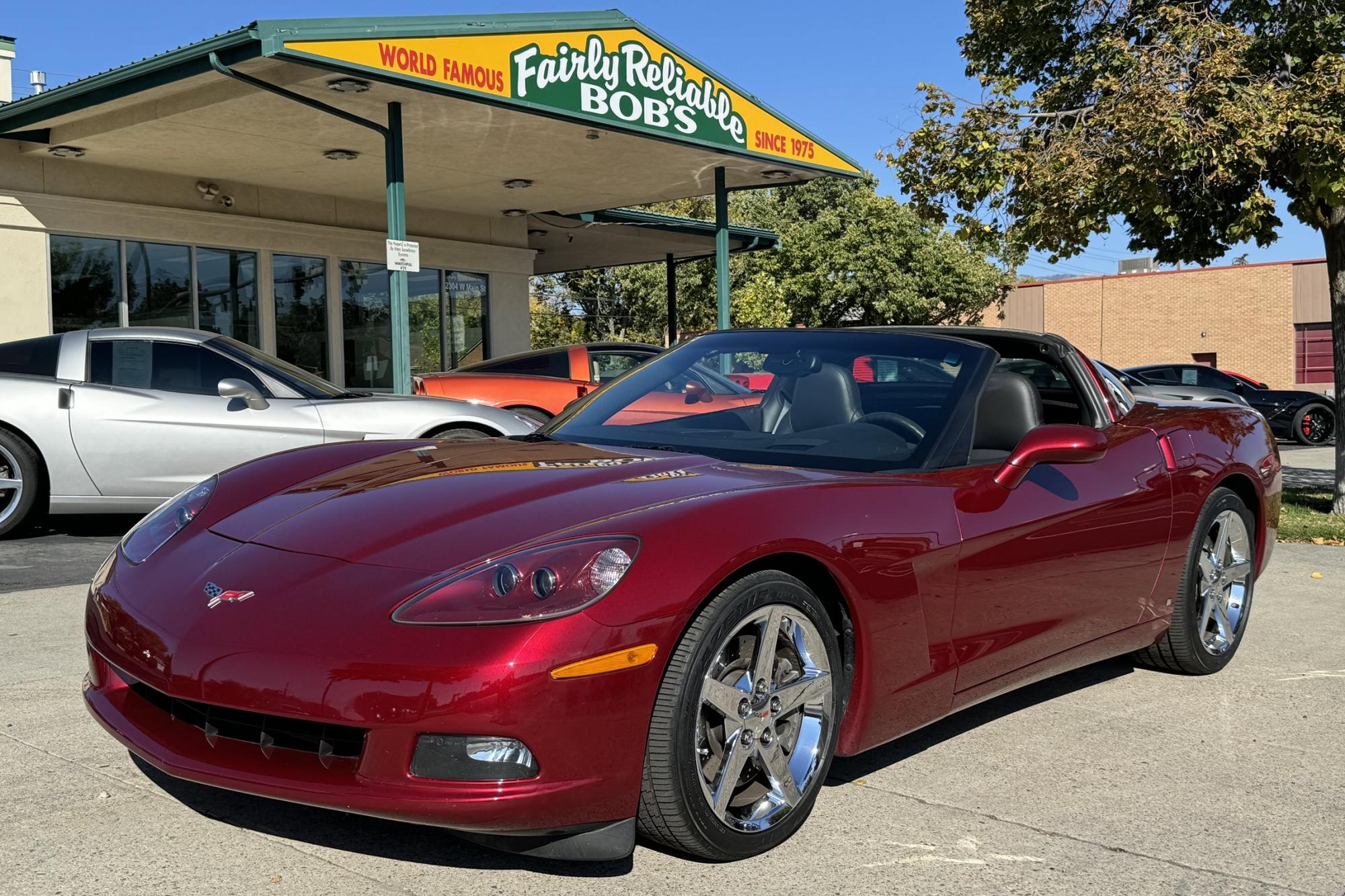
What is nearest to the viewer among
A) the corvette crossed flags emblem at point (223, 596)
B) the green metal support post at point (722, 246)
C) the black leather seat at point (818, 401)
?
the corvette crossed flags emblem at point (223, 596)

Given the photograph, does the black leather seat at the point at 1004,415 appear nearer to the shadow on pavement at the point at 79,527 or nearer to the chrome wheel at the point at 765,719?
the chrome wheel at the point at 765,719

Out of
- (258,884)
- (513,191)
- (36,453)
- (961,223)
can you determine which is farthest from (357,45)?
(258,884)

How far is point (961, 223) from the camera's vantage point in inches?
491

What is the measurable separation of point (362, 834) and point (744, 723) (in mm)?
976

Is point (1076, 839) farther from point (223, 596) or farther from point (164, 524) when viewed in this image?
point (164, 524)

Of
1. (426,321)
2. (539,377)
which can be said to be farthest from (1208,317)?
(539,377)

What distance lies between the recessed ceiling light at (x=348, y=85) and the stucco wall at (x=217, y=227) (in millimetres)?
5373

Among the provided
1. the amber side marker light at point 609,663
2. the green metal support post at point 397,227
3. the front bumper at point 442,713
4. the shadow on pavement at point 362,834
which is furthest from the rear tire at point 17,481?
the amber side marker light at point 609,663

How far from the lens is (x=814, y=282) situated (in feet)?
145

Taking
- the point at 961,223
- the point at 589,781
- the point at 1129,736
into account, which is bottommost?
the point at 1129,736

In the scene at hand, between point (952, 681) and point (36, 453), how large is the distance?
676cm

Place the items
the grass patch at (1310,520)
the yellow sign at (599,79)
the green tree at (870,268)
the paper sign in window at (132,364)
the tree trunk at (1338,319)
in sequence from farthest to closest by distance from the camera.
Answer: the green tree at (870,268), the tree trunk at (1338,319), the yellow sign at (599,79), the grass patch at (1310,520), the paper sign in window at (132,364)

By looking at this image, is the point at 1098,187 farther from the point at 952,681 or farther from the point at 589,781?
the point at 589,781

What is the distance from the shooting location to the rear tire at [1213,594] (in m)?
4.78
